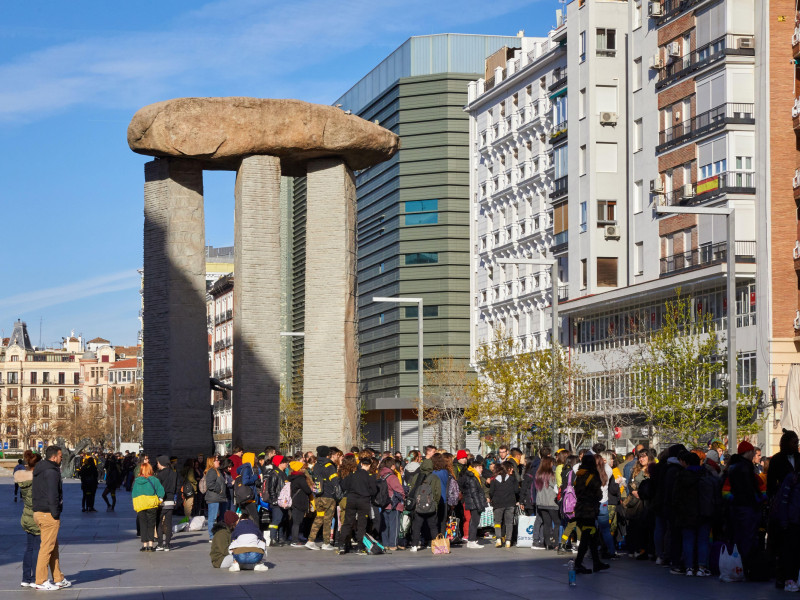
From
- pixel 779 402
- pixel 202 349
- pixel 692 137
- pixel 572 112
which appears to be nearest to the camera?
pixel 202 349

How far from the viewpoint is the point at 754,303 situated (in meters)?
53.7

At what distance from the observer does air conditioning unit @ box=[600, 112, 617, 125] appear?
6750 cm

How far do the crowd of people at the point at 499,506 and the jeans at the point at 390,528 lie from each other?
19 millimetres

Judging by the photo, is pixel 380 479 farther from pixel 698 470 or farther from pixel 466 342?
pixel 466 342

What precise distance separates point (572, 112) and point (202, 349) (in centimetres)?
3971

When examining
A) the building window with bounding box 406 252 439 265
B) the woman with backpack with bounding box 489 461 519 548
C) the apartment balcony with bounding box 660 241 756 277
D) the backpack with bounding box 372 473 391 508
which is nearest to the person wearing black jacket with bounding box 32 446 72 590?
the backpack with bounding box 372 473 391 508

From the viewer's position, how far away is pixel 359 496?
2303 cm

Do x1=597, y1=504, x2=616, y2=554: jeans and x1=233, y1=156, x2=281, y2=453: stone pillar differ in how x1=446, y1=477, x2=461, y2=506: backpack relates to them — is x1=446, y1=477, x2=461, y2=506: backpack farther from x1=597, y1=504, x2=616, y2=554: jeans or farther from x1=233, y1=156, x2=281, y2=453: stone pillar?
x1=233, y1=156, x2=281, y2=453: stone pillar

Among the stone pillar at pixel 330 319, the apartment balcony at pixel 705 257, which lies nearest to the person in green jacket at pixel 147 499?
the stone pillar at pixel 330 319

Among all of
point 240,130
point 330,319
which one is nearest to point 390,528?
point 330,319

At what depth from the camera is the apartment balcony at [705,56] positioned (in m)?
54.8

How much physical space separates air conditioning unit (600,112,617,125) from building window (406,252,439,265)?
153ft

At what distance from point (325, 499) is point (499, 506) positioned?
3298 mm

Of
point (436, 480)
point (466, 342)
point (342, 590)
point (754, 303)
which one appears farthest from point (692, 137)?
point (466, 342)
